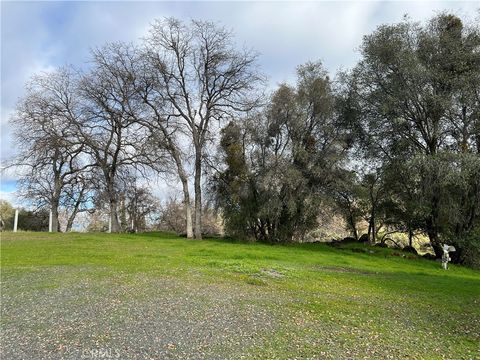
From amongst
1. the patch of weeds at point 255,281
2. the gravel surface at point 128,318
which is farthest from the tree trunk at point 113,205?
the patch of weeds at point 255,281

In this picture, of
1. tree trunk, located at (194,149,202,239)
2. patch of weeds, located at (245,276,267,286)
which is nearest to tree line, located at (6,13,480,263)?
tree trunk, located at (194,149,202,239)

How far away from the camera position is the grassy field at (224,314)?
5.63 metres

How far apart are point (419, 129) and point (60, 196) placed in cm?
3011

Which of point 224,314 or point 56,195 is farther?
point 56,195

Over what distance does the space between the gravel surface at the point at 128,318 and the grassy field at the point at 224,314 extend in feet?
0.06

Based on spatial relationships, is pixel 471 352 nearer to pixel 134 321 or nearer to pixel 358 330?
pixel 358 330

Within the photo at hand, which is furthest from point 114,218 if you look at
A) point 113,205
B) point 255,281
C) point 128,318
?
point 128,318

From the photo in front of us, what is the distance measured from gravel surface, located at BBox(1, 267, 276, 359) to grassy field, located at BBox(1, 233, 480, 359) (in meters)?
0.02

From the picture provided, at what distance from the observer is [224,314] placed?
289 inches

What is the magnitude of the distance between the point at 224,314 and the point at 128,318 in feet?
5.77

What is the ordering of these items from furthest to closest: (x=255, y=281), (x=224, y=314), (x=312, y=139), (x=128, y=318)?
1. (x=312, y=139)
2. (x=255, y=281)
3. (x=224, y=314)
4. (x=128, y=318)

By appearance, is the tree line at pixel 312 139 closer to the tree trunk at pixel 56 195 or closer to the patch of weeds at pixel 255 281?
the tree trunk at pixel 56 195

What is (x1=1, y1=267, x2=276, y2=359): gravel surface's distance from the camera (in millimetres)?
5494

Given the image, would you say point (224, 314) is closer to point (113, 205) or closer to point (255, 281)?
point (255, 281)
